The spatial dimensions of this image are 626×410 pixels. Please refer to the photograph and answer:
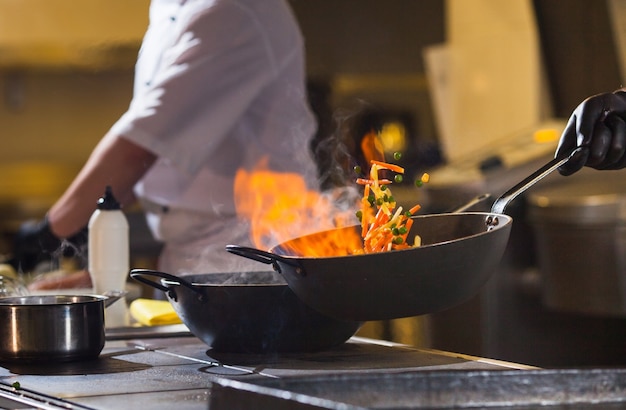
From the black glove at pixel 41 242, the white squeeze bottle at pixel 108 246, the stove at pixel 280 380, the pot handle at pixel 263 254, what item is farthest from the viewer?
the black glove at pixel 41 242

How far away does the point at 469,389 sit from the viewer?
991mm

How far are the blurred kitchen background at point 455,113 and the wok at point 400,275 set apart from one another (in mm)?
Answer: 1174

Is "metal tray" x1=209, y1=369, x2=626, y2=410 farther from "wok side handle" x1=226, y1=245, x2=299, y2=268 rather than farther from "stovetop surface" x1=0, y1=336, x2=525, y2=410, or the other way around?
"wok side handle" x1=226, y1=245, x2=299, y2=268

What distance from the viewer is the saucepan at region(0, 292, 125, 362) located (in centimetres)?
147

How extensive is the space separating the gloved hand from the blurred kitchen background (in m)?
1.06

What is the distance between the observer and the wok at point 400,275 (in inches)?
50.1

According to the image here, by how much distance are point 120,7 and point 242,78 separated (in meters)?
2.39

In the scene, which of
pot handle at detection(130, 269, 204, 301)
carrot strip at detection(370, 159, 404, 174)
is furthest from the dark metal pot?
carrot strip at detection(370, 159, 404, 174)

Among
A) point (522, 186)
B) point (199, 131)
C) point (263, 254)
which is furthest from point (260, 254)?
point (199, 131)

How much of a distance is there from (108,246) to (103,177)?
379 mm

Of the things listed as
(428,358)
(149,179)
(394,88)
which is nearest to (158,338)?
(428,358)

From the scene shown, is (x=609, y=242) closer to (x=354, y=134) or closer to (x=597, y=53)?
(x=597, y=53)

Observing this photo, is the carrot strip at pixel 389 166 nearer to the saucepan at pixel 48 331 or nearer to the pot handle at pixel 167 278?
the pot handle at pixel 167 278

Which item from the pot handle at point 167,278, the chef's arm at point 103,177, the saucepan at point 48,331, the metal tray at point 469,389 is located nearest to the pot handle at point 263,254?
the pot handle at point 167,278
